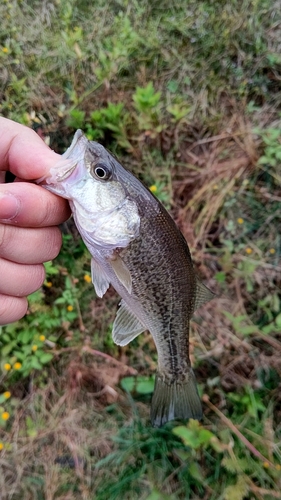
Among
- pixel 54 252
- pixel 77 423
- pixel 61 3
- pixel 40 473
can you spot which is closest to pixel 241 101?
pixel 61 3

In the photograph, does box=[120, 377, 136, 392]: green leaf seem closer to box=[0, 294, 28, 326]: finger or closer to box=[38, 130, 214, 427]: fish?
box=[38, 130, 214, 427]: fish

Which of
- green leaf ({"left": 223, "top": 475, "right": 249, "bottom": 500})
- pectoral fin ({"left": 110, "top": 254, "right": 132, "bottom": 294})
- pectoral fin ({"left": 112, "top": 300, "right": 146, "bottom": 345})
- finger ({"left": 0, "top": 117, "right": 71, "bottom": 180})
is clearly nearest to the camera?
finger ({"left": 0, "top": 117, "right": 71, "bottom": 180})

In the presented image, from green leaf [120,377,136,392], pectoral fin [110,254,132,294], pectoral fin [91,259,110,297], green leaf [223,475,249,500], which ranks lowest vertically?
green leaf [120,377,136,392]

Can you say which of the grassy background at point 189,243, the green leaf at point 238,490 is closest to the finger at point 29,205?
the grassy background at point 189,243

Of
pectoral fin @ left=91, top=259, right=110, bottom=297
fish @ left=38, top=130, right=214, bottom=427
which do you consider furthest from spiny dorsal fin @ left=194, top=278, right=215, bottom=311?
pectoral fin @ left=91, top=259, right=110, bottom=297

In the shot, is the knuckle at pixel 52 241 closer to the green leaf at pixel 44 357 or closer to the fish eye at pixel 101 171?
the fish eye at pixel 101 171

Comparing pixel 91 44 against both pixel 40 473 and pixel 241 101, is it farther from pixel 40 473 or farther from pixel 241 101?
pixel 40 473
